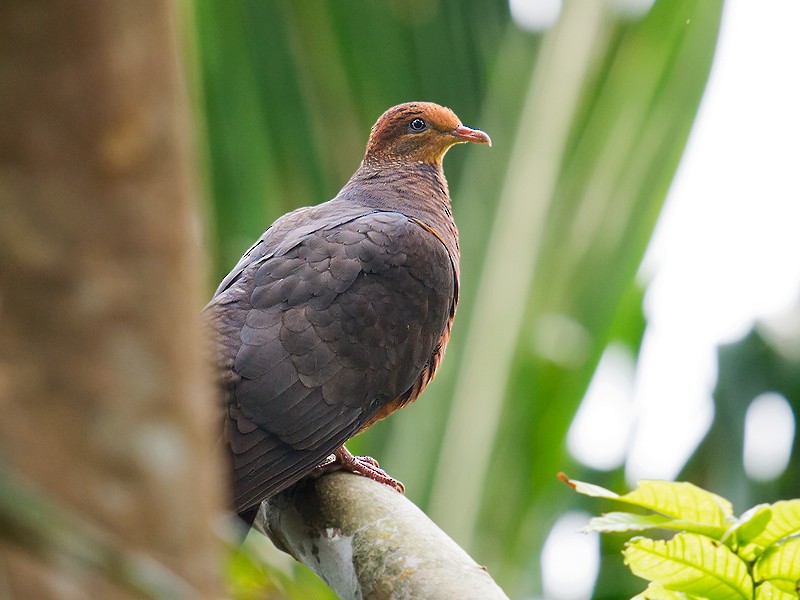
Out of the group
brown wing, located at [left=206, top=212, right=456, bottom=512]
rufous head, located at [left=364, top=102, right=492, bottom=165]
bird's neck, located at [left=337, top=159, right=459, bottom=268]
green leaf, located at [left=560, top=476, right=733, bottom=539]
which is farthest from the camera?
rufous head, located at [left=364, top=102, right=492, bottom=165]

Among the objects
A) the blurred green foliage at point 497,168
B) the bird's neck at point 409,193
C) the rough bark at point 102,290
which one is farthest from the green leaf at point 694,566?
the blurred green foliage at point 497,168

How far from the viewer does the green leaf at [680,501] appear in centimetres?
176

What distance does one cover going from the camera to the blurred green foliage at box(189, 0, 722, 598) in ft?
16.2

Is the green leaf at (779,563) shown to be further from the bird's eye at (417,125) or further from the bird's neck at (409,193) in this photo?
the bird's eye at (417,125)

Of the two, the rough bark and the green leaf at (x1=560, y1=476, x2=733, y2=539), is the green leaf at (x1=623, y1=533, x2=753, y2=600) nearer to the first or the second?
the green leaf at (x1=560, y1=476, x2=733, y2=539)

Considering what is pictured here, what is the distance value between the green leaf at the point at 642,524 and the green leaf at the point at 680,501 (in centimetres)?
2

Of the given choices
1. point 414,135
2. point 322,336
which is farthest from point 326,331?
point 414,135

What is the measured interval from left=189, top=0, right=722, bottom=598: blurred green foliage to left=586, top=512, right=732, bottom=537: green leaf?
9.67 feet

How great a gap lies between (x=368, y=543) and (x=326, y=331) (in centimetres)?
101

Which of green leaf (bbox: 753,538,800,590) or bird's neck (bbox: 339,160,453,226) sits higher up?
bird's neck (bbox: 339,160,453,226)

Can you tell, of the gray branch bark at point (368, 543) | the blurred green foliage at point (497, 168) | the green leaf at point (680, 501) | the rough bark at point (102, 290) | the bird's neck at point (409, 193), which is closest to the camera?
the rough bark at point (102, 290)

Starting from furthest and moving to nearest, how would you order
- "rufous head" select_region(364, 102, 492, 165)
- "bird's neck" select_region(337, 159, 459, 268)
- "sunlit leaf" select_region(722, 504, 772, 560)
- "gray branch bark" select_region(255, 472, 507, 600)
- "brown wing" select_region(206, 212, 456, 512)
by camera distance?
1. "rufous head" select_region(364, 102, 492, 165)
2. "bird's neck" select_region(337, 159, 459, 268)
3. "brown wing" select_region(206, 212, 456, 512)
4. "gray branch bark" select_region(255, 472, 507, 600)
5. "sunlit leaf" select_region(722, 504, 772, 560)

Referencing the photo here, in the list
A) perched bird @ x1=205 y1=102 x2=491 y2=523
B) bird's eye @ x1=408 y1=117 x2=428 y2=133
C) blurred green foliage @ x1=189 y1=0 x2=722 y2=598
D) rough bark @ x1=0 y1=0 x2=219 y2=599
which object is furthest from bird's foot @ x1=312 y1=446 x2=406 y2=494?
rough bark @ x1=0 y1=0 x2=219 y2=599

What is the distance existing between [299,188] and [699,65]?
1995 mm
